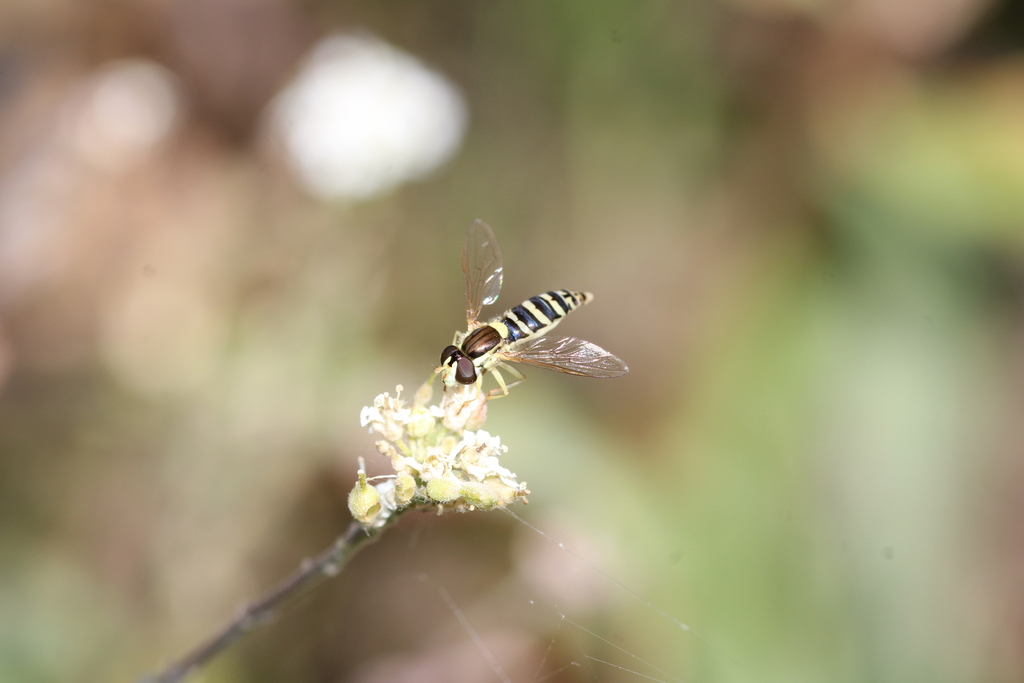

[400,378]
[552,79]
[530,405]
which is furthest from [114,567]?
[552,79]

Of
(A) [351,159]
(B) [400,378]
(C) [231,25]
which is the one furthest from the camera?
(C) [231,25]

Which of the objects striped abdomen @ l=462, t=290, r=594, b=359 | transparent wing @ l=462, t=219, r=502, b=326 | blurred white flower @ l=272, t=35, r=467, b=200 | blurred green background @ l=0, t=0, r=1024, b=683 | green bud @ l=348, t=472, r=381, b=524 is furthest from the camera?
blurred white flower @ l=272, t=35, r=467, b=200

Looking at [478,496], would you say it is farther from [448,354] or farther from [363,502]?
[448,354]

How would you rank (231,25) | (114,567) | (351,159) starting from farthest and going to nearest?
(231,25)
(351,159)
(114,567)

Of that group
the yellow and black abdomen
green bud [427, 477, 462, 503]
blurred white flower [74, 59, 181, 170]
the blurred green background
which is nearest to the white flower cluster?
green bud [427, 477, 462, 503]

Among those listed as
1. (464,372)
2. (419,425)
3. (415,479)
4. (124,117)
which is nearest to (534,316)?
(464,372)

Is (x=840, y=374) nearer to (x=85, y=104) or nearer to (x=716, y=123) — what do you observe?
(x=716, y=123)

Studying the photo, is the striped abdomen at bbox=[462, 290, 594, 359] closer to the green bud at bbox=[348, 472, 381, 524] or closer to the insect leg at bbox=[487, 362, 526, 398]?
the insect leg at bbox=[487, 362, 526, 398]
